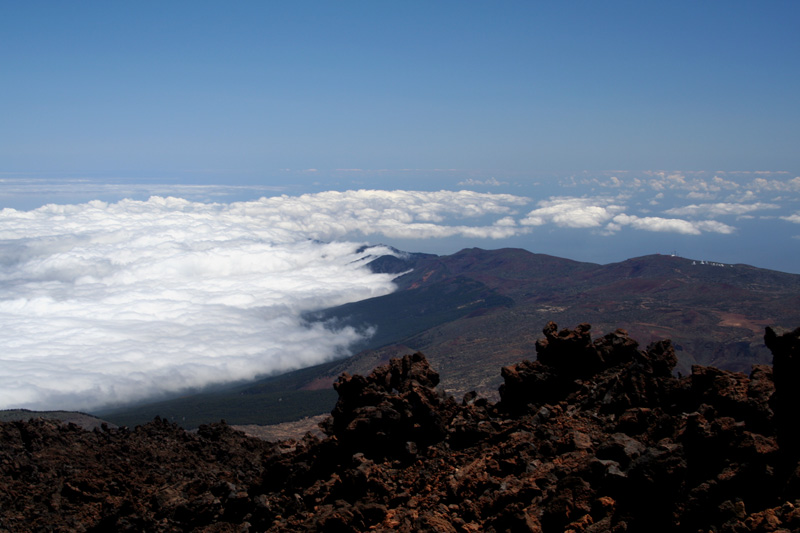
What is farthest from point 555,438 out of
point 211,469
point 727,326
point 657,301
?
point 657,301

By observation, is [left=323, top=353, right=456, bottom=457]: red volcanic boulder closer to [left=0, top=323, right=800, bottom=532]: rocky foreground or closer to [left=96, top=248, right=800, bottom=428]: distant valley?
[left=0, top=323, right=800, bottom=532]: rocky foreground

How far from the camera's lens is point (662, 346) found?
60.2ft

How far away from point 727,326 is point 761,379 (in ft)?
289

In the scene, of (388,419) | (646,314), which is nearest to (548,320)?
(646,314)

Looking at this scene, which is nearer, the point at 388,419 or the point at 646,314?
the point at 388,419

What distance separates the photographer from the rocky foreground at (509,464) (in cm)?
1038

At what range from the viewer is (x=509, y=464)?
45.7 feet

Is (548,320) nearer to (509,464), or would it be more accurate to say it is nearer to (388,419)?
(388,419)

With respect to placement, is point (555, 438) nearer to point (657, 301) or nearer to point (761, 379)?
point (761, 379)

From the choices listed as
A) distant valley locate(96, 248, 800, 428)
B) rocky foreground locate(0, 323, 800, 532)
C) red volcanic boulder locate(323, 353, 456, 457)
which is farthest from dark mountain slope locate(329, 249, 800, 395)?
red volcanic boulder locate(323, 353, 456, 457)

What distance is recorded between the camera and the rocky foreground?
10383 mm

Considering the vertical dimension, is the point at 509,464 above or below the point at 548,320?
above

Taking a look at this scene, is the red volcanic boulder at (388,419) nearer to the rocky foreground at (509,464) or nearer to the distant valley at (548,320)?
the rocky foreground at (509,464)

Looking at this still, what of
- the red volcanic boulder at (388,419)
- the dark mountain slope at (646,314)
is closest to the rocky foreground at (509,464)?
the red volcanic boulder at (388,419)
